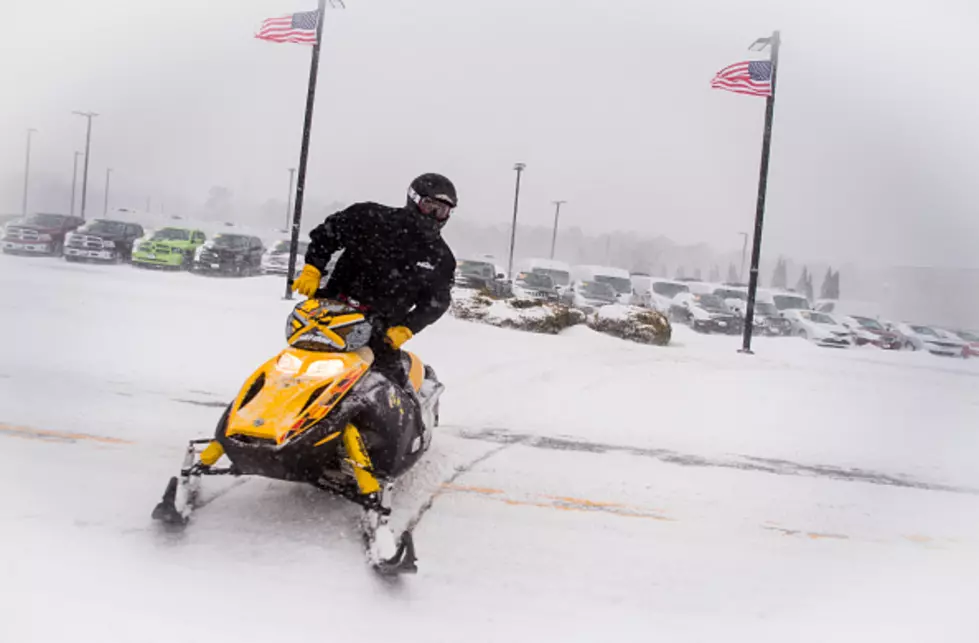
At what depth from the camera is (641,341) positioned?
7637 millimetres

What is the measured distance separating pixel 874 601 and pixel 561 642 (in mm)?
1069

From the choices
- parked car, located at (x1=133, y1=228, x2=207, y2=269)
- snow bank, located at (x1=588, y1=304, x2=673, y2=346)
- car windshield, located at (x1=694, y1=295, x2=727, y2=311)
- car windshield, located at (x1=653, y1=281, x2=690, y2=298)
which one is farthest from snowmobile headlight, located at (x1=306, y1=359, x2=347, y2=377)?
car windshield, located at (x1=653, y1=281, x2=690, y2=298)

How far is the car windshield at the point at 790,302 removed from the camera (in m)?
12.7

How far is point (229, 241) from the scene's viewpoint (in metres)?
6.73

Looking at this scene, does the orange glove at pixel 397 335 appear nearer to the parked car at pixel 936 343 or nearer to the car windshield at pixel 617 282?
the parked car at pixel 936 343

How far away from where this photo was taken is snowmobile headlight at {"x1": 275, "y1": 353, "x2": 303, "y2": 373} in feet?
6.45

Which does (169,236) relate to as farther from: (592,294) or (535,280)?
(592,294)

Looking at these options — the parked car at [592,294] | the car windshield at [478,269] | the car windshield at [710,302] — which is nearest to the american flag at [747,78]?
the car windshield at [478,269]

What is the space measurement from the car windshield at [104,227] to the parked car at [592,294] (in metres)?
6.97

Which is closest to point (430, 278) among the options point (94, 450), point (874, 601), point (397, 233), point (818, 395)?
point (397, 233)

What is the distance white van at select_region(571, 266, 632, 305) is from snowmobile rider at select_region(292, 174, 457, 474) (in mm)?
9884

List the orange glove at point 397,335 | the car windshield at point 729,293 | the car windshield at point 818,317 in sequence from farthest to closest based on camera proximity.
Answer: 1. the car windshield at point 729,293
2. the car windshield at point 818,317
3. the orange glove at point 397,335

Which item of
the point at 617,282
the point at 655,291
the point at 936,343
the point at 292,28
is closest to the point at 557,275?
the point at 617,282

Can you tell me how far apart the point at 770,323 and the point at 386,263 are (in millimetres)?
10988
